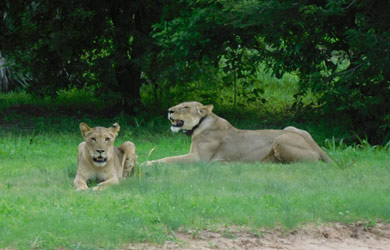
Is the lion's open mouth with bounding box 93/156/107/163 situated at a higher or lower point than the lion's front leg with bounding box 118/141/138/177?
higher

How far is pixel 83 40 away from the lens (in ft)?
54.4

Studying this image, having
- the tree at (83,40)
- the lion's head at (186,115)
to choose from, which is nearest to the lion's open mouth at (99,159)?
the lion's head at (186,115)

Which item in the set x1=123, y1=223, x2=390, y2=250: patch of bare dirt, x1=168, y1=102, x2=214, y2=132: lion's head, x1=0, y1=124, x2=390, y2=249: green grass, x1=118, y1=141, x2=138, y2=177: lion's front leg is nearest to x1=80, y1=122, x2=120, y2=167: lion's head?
x1=0, y1=124, x2=390, y2=249: green grass

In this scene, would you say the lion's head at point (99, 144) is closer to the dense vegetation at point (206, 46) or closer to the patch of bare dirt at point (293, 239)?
the patch of bare dirt at point (293, 239)

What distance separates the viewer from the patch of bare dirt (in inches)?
255

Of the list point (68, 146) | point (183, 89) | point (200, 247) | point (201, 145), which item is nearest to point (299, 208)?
point (200, 247)

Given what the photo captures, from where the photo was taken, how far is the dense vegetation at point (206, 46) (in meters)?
13.4

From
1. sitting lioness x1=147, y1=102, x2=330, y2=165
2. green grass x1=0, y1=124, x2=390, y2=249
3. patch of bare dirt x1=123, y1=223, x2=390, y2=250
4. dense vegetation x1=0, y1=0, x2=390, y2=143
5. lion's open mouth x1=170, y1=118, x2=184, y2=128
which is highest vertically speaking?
dense vegetation x1=0, y1=0, x2=390, y2=143

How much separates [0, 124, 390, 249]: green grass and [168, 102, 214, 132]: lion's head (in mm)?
1063

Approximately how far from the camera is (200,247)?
6.39 metres

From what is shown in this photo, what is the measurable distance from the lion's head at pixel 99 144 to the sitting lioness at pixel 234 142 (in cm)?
182

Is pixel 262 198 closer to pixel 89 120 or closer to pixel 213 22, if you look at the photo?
pixel 213 22

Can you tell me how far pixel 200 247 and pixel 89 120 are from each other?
417 inches

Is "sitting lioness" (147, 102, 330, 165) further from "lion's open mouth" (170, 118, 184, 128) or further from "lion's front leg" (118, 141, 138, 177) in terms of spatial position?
"lion's front leg" (118, 141, 138, 177)
